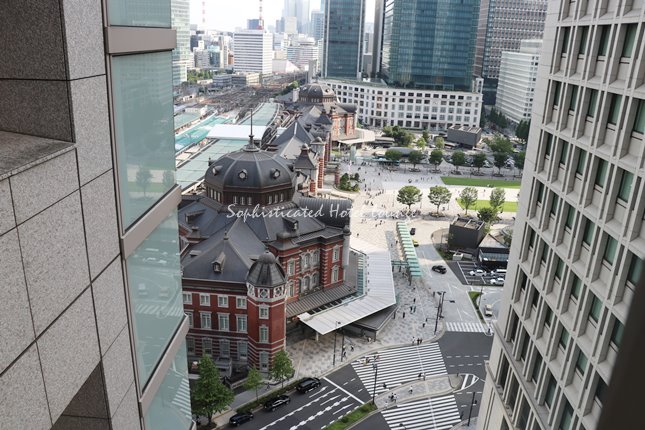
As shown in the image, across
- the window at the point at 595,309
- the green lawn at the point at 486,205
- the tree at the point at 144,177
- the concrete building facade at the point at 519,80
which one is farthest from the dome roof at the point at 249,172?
the concrete building facade at the point at 519,80

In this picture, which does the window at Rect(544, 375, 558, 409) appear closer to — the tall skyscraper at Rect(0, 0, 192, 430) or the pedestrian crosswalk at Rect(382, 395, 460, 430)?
the tall skyscraper at Rect(0, 0, 192, 430)

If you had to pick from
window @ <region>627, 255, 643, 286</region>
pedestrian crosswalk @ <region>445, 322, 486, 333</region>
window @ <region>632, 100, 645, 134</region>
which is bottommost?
pedestrian crosswalk @ <region>445, 322, 486, 333</region>

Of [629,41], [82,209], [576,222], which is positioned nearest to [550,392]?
[576,222]

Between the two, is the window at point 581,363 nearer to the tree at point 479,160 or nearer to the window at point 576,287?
the window at point 576,287

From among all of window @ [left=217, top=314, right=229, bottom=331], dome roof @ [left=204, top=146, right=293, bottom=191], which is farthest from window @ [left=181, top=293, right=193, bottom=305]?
dome roof @ [left=204, top=146, right=293, bottom=191]

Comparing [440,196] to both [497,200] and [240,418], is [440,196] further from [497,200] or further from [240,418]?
[240,418]

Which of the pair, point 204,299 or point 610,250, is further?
point 204,299

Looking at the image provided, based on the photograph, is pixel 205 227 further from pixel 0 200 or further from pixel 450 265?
pixel 0 200
